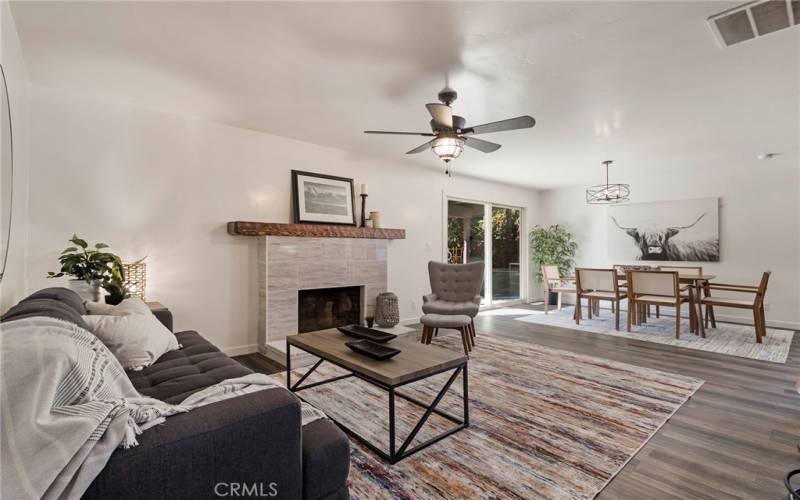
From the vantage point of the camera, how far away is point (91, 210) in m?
3.26

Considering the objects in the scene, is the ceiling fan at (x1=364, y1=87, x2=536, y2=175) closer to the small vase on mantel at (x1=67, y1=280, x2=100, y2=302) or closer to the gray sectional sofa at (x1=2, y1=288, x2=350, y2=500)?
the gray sectional sofa at (x1=2, y1=288, x2=350, y2=500)

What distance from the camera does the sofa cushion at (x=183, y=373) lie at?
70.3 inches

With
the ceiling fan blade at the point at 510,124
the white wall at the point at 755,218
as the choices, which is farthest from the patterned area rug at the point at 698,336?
the ceiling fan blade at the point at 510,124

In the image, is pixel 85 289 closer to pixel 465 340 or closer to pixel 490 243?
pixel 465 340

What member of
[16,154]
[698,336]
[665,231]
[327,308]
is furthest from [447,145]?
[665,231]

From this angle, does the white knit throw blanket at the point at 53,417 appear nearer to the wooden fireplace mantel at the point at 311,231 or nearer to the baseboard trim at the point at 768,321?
the wooden fireplace mantel at the point at 311,231

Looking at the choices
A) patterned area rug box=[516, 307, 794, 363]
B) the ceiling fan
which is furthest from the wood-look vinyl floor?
the ceiling fan

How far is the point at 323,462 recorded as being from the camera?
1314 millimetres

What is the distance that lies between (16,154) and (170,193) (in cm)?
131

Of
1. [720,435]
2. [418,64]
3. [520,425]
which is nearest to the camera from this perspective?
[720,435]

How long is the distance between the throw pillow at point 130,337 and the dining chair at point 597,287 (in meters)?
5.46

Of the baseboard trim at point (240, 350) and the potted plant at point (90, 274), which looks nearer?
the potted plant at point (90, 274)

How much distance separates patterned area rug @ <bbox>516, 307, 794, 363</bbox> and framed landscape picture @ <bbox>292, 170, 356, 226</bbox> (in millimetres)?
3358

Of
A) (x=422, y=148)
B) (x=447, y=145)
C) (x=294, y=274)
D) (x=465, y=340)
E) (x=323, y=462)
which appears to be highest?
(x=422, y=148)
